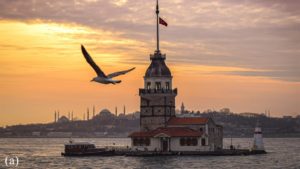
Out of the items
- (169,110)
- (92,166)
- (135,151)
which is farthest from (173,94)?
(92,166)

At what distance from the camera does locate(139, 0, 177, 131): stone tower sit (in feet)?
395

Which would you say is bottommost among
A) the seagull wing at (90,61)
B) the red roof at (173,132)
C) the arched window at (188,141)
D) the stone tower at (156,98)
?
the arched window at (188,141)

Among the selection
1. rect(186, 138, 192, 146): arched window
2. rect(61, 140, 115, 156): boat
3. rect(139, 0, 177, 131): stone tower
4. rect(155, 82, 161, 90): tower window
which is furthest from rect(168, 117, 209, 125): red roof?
rect(61, 140, 115, 156): boat

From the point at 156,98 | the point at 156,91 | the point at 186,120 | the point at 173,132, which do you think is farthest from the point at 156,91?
the point at 173,132

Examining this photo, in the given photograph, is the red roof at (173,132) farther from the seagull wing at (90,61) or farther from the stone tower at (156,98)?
the seagull wing at (90,61)

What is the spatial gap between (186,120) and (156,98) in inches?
214

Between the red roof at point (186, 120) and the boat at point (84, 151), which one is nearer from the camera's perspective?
the red roof at point (186, 120)

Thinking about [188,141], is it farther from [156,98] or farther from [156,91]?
[156,91]

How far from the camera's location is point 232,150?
12512 centimetres

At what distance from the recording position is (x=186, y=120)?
121 metres

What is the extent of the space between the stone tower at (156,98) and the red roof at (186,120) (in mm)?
860

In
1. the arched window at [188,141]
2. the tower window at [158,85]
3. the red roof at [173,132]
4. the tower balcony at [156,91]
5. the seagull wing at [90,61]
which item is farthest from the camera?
the tower window at [158,85]

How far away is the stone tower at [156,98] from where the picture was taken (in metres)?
120

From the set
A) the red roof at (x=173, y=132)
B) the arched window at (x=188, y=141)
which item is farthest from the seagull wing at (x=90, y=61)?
the arched window at (x=188, y=141)
